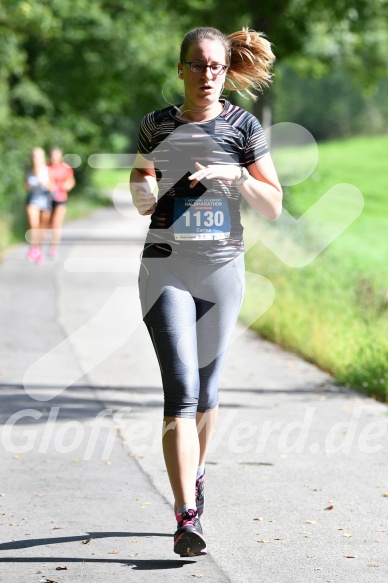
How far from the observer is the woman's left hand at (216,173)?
462 centimetres

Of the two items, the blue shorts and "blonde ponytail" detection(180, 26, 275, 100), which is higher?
"blonde ponytail" detection(180, 26, 275, 100)

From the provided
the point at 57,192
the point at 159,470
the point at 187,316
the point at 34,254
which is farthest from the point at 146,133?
the point at 57,192

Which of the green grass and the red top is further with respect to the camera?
the red top

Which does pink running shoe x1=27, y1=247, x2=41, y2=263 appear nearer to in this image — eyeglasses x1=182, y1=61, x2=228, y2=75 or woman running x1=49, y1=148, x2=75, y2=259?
woman running x1=49, y1=148, x2=75, y2=259

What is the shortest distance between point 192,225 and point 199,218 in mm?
39

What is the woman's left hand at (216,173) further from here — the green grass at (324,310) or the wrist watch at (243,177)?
the green grass at (324,310)

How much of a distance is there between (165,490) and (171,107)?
2042 mm

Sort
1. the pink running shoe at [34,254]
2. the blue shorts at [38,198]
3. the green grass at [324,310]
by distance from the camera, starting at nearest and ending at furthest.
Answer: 1. the green grass at [324,310]
2. the pink running shoe at [34,254]
3. the blue shorts at [38,198]

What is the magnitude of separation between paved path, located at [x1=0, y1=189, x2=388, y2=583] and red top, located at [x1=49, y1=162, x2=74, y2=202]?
9.29 metres

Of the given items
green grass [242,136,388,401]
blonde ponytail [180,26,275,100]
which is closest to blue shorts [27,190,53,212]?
green grass [242,136,388,401]

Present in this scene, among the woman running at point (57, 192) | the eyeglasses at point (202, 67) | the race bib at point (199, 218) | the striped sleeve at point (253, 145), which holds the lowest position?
the woman running at point (57, 192)

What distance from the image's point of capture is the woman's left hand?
4.62 meters

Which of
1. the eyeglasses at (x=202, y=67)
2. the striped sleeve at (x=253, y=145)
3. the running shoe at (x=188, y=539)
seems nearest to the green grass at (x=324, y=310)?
the striped sleeve at (x=253, y=145)

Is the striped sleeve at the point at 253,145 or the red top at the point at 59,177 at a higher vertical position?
the striped sleeve at the point at 253,145
